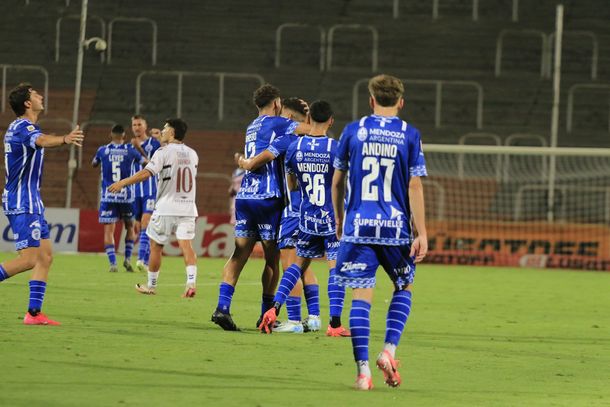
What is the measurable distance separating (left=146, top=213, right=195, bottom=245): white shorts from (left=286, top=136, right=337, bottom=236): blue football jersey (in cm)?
463

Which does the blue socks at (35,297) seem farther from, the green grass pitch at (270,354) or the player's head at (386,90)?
the player's head at (386,90)

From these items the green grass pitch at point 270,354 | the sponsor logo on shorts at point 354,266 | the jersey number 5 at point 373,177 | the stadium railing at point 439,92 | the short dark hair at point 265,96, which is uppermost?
the stadium railing at point 439,92

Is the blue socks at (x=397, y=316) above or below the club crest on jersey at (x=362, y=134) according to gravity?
below

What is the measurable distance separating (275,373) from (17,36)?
26.8 m

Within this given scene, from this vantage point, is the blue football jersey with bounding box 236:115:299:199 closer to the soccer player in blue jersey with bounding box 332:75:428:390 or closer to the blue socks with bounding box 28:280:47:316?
the blue socks with bounding box 28:280:47:316

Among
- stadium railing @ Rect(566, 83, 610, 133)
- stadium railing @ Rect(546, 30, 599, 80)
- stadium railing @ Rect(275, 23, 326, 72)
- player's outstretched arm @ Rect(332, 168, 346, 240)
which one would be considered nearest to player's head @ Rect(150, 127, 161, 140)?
player's outstretched arm @ Rect(332, 168, 346, 240)

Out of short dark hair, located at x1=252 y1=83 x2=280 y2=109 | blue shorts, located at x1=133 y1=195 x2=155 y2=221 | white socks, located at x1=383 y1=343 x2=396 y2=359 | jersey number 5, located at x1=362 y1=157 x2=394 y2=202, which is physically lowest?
white socks, located at x1=383 y1=343 x2=396 y2=359

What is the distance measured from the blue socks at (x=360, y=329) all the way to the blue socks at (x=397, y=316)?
0.67 feet

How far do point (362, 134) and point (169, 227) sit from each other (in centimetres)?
799

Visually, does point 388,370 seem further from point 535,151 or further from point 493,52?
point 493,52

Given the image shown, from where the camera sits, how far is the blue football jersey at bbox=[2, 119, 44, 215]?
37.3 feet

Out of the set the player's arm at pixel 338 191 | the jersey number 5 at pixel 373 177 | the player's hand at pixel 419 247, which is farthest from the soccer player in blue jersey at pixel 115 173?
the player's hand at pixel 419 247

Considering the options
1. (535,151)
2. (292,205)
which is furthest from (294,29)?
(292,205)

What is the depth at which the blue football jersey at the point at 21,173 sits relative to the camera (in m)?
11.4
